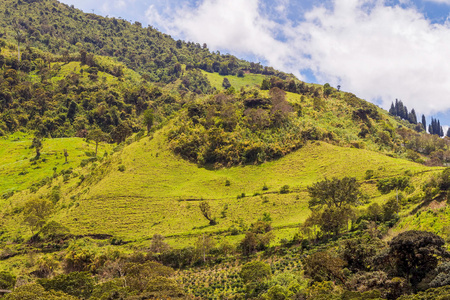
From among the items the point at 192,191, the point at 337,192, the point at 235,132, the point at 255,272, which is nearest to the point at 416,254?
the point at 255,272

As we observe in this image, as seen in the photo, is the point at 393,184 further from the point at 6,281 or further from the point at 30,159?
the point at 30,159

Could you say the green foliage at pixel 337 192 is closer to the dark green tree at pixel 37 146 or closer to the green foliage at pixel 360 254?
the green foliage at pixel 360 254

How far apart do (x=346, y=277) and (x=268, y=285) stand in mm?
10398

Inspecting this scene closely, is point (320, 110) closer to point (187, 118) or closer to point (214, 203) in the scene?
point (187, 118)

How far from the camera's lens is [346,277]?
38.0 m

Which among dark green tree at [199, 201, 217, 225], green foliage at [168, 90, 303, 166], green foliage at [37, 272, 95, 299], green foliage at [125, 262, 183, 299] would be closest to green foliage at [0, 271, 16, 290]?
green foliage at [37, 272, 95, 299]

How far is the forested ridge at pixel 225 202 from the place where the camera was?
124 feet

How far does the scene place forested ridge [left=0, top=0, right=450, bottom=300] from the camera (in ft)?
124

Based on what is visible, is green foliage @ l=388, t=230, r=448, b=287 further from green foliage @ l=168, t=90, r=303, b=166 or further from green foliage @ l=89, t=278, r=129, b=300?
green foliage @ l=168, t=90, r=303, b=166

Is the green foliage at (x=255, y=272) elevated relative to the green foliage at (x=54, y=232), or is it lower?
elevated

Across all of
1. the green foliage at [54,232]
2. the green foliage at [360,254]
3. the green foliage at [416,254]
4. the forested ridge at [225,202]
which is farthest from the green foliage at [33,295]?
the green foliage at [54,232]

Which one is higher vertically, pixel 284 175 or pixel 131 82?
pixel 131 82

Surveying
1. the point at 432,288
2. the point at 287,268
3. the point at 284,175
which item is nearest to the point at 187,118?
the point at 284,175

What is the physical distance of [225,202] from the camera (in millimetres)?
76000
